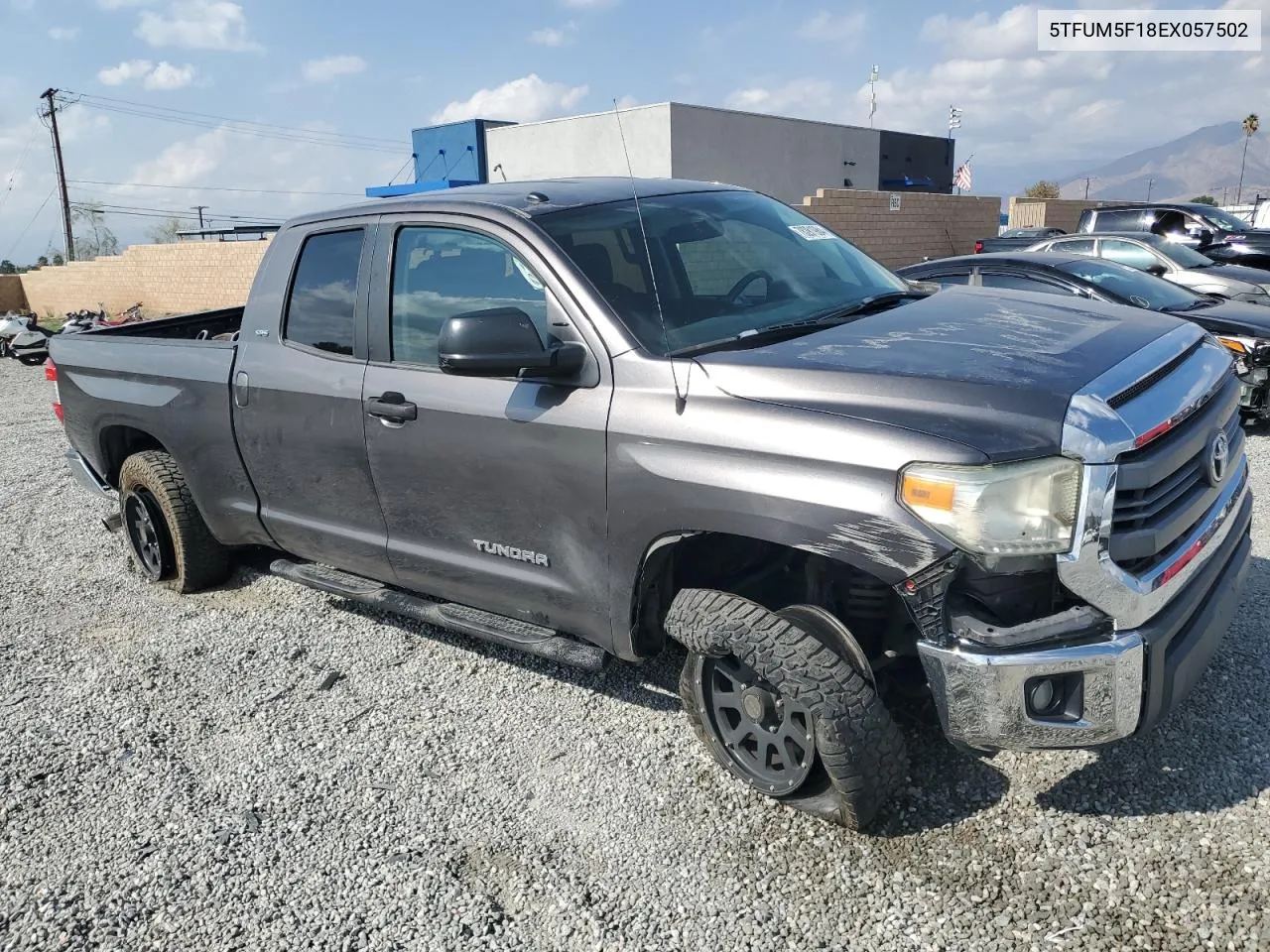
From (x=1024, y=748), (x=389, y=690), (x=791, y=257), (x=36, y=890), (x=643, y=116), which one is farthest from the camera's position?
(x=643, y=116)

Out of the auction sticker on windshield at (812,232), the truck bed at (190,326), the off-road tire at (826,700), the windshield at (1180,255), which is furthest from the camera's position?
the windshield at (1180,255)

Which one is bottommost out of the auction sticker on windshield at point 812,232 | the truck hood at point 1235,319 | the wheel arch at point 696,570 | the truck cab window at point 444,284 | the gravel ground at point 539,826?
the gravel ground at point 539,826

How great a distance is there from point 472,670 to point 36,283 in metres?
33.0

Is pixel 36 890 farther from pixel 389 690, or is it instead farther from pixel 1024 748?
pixel 1024 748

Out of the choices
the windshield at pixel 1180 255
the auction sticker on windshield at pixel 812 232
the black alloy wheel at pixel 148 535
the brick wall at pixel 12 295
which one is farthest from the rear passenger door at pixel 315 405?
the brick wall at pixel 12 295

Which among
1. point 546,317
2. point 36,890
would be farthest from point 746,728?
point 36,890

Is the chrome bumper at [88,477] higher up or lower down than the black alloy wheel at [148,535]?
higher up

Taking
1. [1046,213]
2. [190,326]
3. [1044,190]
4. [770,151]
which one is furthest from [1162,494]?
[1044,190]

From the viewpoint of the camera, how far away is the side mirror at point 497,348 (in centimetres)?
302

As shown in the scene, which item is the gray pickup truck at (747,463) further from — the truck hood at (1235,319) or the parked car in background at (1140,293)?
the truck hood at (1235,319)

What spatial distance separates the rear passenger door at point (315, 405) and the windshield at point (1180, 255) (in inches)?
355

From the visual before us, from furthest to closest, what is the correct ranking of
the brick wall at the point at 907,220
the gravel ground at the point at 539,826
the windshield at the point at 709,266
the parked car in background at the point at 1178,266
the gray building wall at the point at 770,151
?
the gray building wall at the point at 770,151 → the brick wall at the point at 907,220 → the parked car in background at the point at 1178,266 → the windshield at the point at 709,266 → the gravel ground at the point at 539,826

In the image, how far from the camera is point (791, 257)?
384 cm

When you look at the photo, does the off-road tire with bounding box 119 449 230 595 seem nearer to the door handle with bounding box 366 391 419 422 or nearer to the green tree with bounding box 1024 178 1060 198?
the door handle with bounding box 366 391 419 422
